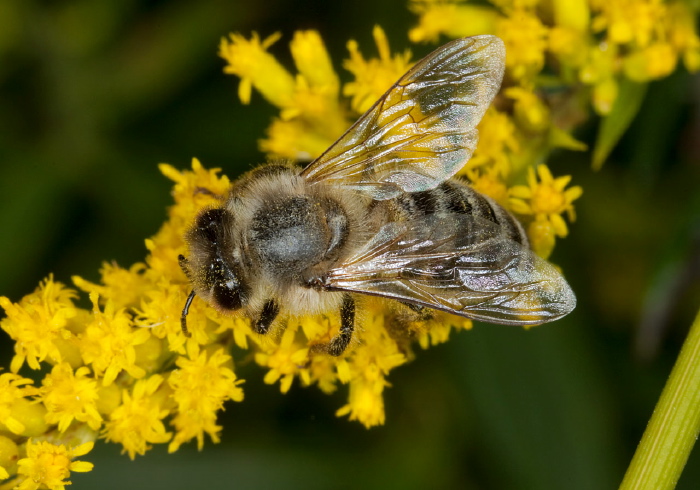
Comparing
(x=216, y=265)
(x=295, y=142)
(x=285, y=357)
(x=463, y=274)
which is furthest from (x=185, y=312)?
(x=295, y=142)

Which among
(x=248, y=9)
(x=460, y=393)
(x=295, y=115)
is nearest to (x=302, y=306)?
(x=295, y=115)

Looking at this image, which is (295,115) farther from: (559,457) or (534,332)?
(559,457)

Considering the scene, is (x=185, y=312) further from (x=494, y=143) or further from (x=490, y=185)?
(x=494, y=143)

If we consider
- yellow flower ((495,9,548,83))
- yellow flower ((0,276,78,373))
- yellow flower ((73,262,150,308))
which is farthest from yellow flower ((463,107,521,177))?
yellow flower ((0,276,78,373))

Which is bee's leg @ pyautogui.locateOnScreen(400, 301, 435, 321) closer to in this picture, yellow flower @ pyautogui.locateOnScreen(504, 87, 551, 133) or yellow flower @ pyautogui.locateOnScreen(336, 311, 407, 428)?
yellow flower @ pyautogui.locateOnScreen(336, 311, 407, 428)

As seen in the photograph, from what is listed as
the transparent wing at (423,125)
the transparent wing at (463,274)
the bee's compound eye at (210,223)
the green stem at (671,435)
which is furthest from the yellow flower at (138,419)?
the green stem at (671,435)

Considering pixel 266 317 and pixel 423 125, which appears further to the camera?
pixel 423 125
